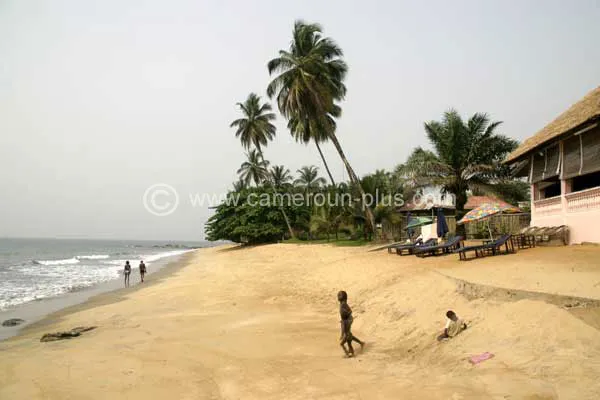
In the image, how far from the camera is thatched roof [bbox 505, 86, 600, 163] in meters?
12.7

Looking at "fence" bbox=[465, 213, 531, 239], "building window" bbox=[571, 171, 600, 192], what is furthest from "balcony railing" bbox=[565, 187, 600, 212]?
"fence" bbox=[465, 213, 531, 239]

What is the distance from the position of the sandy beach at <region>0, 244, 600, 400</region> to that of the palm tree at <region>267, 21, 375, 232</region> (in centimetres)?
1642

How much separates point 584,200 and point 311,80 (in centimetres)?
1780

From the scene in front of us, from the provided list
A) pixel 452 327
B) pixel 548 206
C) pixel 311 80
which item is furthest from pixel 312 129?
pixel 452 327

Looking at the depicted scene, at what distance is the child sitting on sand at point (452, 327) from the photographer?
23.0ft

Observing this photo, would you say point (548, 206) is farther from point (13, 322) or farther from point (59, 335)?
point (13, 322)

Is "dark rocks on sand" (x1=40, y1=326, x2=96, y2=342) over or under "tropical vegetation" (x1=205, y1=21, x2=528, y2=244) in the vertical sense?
under

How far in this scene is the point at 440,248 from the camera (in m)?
15.6

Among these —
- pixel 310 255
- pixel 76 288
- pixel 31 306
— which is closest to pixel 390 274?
pixel 310 255

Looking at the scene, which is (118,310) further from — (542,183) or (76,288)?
(542,183)

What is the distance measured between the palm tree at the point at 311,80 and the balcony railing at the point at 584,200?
1372 centimetres

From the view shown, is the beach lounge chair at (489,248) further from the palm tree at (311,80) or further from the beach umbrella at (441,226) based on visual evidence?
the palm tree at (311,80)

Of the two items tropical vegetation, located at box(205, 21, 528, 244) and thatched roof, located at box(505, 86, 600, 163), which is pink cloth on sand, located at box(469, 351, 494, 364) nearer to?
thatched roof, located at box(505, 86, 600, 163)

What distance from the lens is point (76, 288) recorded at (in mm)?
21594
